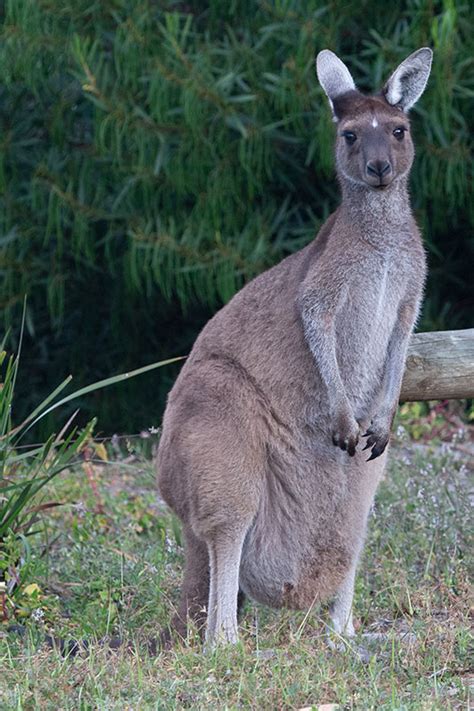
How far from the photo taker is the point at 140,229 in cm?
714

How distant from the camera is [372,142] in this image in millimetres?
4109

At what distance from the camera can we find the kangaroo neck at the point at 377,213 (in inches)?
164

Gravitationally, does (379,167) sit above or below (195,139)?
above

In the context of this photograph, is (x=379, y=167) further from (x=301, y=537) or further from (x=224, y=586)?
(x=224, y=586)

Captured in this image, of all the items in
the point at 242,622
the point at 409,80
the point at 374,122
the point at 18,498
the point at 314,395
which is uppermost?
the point at 409,80

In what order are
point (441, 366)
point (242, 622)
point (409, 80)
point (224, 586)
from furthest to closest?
point (441, 366) < point (409, 80) < point (242, 622) < point (224, 586)

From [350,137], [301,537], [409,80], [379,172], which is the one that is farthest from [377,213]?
[301,537]

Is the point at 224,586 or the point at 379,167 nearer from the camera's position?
the point at 224,586

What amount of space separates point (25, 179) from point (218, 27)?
149cm

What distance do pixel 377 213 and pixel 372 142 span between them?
22 cm

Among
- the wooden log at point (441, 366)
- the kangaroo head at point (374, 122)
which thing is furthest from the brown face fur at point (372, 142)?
the wooden log at point (441, 366)

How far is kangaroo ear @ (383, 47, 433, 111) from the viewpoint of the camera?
423 cm

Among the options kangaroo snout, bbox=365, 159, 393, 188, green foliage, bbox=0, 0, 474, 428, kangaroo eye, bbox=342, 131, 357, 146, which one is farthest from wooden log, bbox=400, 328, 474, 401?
green foliage, bbox=0, 0, 474, 428

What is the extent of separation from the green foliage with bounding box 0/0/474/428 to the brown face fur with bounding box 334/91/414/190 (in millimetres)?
2314
